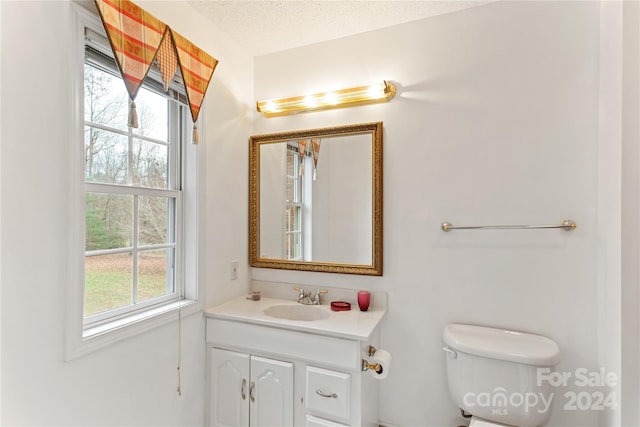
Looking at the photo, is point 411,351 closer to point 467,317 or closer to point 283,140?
point 467,317

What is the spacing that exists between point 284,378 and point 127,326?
760mm

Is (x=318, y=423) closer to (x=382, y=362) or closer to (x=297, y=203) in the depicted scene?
(x=382, y=362)

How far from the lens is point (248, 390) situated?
1.68m

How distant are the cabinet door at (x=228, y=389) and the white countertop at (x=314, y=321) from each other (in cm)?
21

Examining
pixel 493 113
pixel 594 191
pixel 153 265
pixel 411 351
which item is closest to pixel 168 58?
pixel 153 265

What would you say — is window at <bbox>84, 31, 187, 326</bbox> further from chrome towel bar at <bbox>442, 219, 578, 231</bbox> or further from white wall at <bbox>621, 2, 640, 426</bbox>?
white wall at <bbox>621, 2, 640, 426</bbox>

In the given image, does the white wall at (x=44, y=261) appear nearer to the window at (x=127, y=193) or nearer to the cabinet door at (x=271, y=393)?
the window at (x=127, y=193)

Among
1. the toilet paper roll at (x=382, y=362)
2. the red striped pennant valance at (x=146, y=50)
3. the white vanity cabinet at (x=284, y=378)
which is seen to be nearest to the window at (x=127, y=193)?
the red striped pennant valance at (x=146, y=50)

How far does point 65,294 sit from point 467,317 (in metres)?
1.78

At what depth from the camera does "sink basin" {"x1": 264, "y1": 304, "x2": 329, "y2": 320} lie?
1.90 metres

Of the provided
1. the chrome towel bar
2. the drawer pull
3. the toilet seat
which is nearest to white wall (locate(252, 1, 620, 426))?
the chrome towel bar

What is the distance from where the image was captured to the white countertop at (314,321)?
4.99 ft

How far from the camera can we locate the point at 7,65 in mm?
997

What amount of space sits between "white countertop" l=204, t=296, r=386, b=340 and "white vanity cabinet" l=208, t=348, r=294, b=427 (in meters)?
0.20
